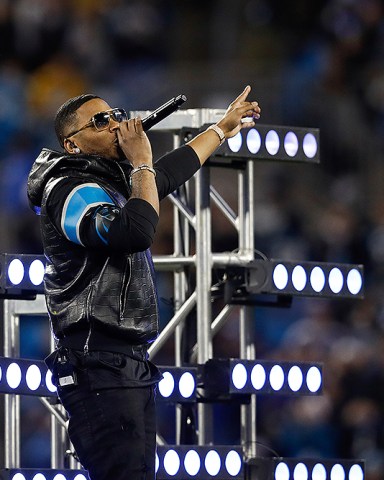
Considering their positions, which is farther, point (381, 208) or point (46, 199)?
point (381, 208)

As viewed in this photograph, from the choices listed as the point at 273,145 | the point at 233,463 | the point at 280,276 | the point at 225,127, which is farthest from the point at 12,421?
the point at 225,127

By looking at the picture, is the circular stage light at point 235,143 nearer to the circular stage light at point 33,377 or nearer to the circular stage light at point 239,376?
the circular stage light at point 239,376

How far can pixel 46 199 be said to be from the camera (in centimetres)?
424

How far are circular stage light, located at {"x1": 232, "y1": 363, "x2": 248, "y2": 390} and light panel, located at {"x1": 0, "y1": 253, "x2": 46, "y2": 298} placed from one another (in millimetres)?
875

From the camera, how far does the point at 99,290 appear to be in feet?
13.7

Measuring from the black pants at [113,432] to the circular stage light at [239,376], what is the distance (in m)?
1.56

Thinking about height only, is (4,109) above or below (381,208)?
above

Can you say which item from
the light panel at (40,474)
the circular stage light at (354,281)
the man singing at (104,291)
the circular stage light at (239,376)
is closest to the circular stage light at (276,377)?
the circular stage light at (239,376)

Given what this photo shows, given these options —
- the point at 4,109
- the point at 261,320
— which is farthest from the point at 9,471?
the point at 4,109

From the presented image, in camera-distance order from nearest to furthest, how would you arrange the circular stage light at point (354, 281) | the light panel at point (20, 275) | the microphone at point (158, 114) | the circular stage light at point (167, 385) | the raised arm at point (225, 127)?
1. the microphone at point (158, 114)
2. the raised arm at point (225, 127)
3. the light panel at point (20, 275)
4. the circular stage light at point (167, 385)
5. the circular stage light at point (354, 281)

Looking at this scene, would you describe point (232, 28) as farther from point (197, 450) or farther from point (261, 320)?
point (197, 450)

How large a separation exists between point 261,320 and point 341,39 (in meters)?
2.32

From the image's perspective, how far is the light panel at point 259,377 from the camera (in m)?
5.72

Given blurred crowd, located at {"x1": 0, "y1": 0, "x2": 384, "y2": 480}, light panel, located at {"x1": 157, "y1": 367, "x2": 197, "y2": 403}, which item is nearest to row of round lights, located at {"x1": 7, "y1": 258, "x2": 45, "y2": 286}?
light panel, located at {"x1": 157, "y1": 367, "x2": 197, "y2": 403}
